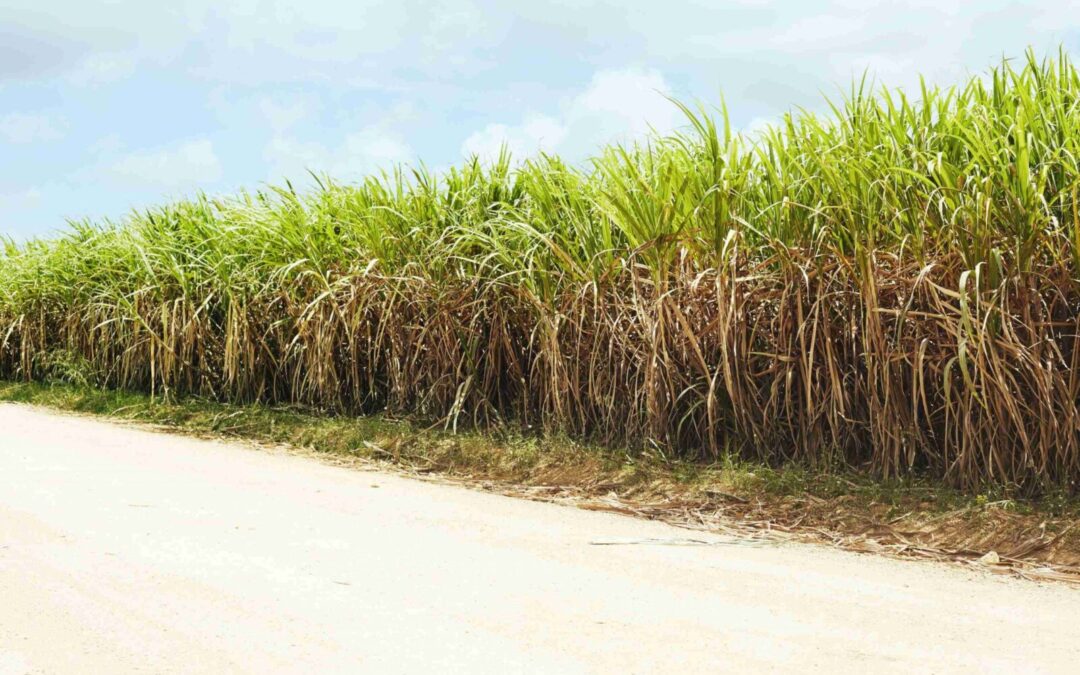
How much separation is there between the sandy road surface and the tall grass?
877 mm

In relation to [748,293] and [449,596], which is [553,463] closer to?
[748,293]

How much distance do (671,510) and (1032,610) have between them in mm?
1727

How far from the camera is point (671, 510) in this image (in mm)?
4914

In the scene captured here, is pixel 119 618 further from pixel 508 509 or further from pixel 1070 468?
pixel 1070 468

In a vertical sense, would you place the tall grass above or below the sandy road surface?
above

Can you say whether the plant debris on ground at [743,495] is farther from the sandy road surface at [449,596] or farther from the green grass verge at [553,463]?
the sandy road surface at [449,596]

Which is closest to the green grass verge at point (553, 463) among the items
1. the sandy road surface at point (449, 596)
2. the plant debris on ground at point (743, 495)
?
the plant debris on ground at point (743, 495)

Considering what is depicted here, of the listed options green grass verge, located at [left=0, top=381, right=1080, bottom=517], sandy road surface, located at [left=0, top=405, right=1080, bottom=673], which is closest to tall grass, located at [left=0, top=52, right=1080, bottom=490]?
green grass verge, located at [left=0, top=381, right=1080, bottom=517]

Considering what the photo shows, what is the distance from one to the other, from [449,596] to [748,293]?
240 centimetres

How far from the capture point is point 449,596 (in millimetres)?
3367

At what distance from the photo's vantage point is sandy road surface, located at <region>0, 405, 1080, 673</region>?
284 centimetres

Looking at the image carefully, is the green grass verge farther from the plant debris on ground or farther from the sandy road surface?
the sandy road surface

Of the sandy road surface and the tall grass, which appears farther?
the tall grass

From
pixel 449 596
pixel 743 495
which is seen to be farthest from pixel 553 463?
pixel 449 596
